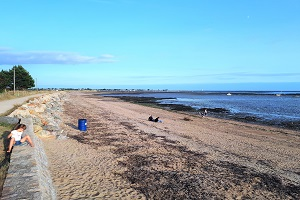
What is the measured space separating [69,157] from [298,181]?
7.05 m

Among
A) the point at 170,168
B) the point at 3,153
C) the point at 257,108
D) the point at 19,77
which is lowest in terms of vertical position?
the point at 257,108

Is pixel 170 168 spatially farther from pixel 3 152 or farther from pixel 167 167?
pixel 3 152

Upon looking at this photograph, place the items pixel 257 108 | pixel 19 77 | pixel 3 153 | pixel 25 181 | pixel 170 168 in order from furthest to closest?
pixel 19 77 < pixel 257 108 < pixel 170 168 < pixel 3 153 < pixel 25 181

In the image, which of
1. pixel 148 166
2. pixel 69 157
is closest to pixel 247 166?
pixel 148 166

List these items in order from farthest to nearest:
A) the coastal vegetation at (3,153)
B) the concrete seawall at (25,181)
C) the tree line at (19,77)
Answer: the tree line at (19,77)
the coastal vegetation at (3,153)
the concrete seawall at (25,181)

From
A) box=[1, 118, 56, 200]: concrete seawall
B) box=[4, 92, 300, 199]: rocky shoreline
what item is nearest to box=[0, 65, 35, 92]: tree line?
box=[4, 92, 300, 199]: rocky shoreline

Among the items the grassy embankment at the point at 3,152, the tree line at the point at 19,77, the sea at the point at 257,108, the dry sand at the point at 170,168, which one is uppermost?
the tree line at the point at 19,77

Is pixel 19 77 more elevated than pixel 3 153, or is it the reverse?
pixel 19 77

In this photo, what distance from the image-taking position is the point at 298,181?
7359 mm

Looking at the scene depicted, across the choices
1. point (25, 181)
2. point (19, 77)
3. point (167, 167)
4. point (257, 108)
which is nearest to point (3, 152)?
point (25, 181)

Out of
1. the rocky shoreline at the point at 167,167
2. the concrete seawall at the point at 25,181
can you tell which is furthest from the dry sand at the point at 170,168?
the concrete seawall at the point at 25,181

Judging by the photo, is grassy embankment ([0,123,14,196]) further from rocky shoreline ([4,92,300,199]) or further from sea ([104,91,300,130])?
sea ([104,91,300,130])

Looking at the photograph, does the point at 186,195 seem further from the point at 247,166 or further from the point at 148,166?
the point at 247,166

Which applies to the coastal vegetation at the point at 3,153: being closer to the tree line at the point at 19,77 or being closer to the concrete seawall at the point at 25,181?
the concrete seawall at the point at 25,181
